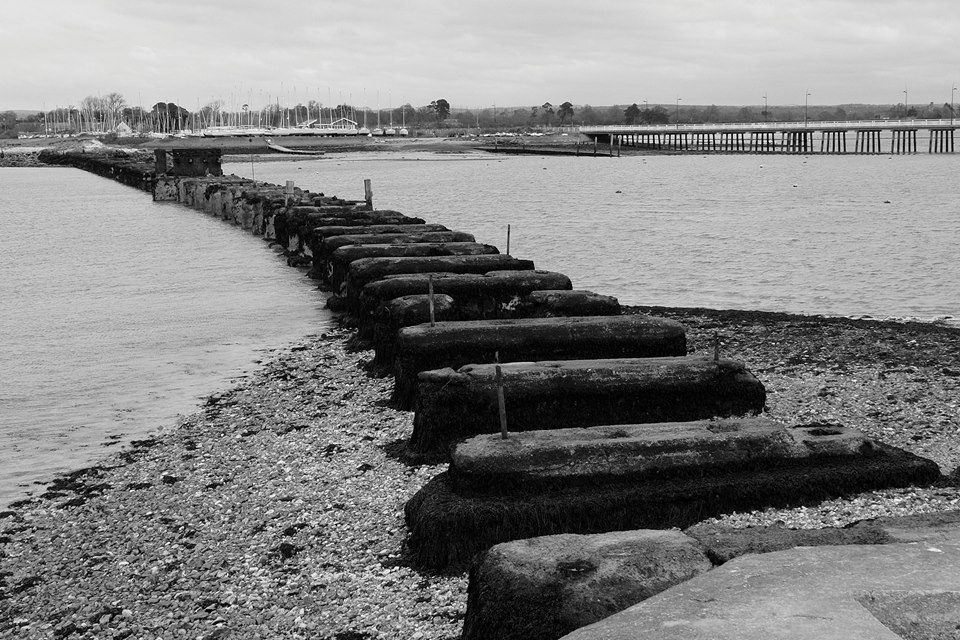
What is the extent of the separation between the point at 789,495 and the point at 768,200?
2120 inches

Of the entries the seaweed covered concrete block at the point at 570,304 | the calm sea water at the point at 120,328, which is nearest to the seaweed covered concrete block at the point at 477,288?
the seaweed covered concrete block at the point at 570,304

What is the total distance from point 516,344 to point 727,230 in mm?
31649

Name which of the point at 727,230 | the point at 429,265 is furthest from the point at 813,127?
the point at 429,265

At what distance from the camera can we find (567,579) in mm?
4953

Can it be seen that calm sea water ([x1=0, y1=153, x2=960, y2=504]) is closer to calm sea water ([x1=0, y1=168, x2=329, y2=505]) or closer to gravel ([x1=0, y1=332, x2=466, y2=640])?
calm sea water ([x1=0, y1=168, x2=329, y2=505])

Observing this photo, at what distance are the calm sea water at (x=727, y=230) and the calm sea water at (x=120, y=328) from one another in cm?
800

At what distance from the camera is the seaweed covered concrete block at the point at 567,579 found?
4836mm

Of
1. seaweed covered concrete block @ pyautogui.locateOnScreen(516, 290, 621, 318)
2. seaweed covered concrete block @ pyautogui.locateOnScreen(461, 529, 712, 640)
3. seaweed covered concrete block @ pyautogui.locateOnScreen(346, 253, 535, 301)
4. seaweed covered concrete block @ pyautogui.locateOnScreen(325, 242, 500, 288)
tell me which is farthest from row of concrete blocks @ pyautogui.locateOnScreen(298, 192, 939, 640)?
seaweed covered concrete block @ pyautogui.locateOnScreen(325, 242, 500, 288)

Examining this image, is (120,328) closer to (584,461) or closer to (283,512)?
(283,512)

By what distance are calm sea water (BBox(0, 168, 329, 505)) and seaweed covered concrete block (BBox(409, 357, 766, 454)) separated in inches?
144

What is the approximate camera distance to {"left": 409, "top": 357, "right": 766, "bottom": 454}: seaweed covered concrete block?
28.5ft

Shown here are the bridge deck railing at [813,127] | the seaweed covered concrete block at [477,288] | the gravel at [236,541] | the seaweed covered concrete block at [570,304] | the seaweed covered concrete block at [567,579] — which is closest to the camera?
the seaweed covered concrete block at [567,579]

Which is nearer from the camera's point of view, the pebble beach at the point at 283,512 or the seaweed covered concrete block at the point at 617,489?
the pebble beach at the point at 283,512

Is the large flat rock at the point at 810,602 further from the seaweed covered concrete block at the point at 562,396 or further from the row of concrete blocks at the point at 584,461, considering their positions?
the seaweed covered concrete block at the point at 562,396
